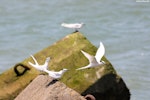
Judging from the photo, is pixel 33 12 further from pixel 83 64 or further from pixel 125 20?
pixel 83 64

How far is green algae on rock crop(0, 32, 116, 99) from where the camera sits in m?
5.50

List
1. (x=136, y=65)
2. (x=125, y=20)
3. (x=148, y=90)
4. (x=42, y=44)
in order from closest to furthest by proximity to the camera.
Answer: (x=148, y=90) → (x=136, y=65) → (x=42, y=44) → (x=125, y=20)

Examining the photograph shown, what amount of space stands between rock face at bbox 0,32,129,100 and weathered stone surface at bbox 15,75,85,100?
28.8 inches

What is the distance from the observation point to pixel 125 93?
5.78 meters

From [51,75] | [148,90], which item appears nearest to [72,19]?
[148,90]

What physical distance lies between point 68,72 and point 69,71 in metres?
0.02

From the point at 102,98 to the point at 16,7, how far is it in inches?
400

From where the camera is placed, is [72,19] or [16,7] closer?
[72,19]

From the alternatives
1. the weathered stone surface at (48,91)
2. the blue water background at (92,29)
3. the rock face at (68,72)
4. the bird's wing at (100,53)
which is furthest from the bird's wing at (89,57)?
the blue water background at (92,29)

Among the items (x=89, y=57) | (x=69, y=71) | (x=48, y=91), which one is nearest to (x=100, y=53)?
(x=89, y=57)

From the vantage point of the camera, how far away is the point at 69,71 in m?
5.57

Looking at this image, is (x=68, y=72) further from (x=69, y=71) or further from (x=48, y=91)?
(x=48, y=91)

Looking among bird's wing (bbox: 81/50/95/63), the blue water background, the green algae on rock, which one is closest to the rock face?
the green algae on rock

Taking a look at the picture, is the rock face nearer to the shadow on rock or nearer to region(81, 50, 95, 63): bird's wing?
the shadow on rock
